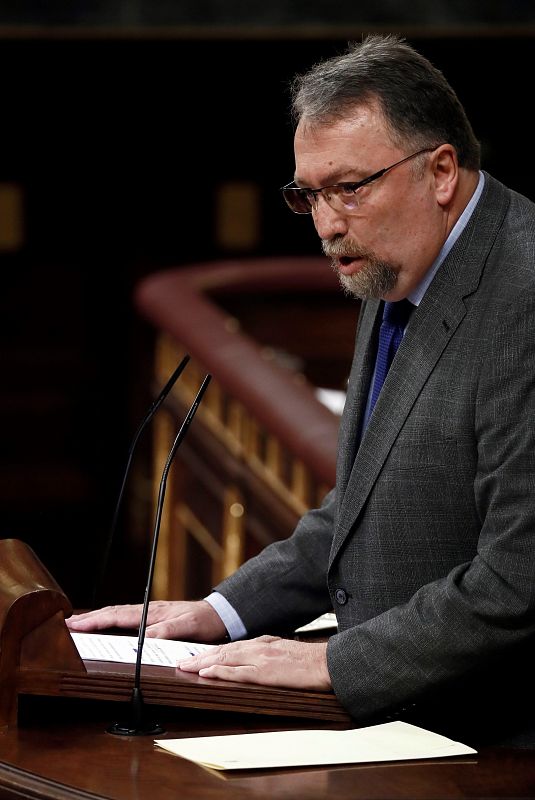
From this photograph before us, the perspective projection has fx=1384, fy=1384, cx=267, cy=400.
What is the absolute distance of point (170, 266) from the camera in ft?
28.9

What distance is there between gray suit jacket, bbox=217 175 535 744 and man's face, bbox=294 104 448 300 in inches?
2.4

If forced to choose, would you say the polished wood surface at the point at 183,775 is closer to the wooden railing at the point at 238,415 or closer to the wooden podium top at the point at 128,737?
the wooden podium top at the point at 128,737

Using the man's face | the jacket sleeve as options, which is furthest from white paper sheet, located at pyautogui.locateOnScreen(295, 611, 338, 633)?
the man's face

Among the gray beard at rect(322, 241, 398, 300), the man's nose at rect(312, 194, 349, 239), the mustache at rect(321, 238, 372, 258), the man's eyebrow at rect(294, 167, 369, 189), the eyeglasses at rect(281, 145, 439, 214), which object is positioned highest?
the man's eyebrow at rect(294, 167, 369, 189)

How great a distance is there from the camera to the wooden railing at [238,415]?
400cm

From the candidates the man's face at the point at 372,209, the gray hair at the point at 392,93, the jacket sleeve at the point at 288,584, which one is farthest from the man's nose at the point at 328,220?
the jacket sleeve at the point at 288,584

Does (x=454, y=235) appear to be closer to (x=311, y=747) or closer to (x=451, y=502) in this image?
(x=451, y=502)

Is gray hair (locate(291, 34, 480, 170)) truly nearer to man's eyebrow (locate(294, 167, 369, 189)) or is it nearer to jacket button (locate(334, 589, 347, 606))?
man's eyebrow (locate(294, 167, 369, 189))

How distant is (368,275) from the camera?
219 centimetres

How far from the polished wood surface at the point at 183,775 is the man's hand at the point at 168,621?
0.39 m

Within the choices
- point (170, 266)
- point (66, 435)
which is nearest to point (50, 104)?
point (170, 266)

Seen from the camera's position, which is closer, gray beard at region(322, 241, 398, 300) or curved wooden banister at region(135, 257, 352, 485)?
gray beard at region(322, 241, 398, 300)

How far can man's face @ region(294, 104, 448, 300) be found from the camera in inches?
82.7

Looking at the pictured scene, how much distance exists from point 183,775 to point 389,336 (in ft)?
2.98
